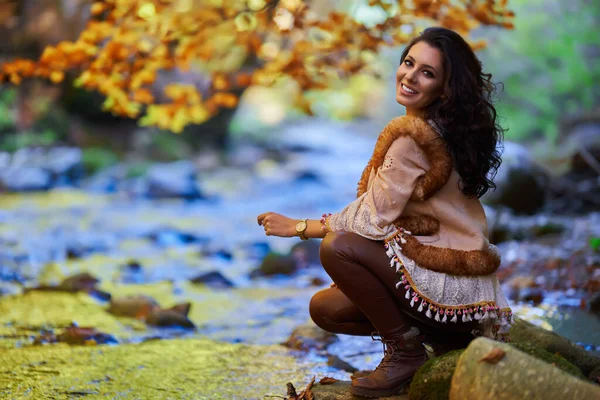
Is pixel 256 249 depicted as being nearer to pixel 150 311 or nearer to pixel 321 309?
pixel 150 311

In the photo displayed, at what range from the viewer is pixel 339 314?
7.87ft

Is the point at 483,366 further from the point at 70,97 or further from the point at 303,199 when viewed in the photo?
the point at 70,97

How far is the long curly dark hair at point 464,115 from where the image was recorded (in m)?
2.15

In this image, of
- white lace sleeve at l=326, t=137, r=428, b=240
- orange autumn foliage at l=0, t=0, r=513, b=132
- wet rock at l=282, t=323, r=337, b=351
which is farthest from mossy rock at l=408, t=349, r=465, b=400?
orange autumn foliage at l=0, t=0, r=513, b=132

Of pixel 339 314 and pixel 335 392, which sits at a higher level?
pixel 339 314

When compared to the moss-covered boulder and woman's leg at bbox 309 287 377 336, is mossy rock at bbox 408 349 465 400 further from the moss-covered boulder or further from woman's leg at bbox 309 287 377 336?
the moss-covered boulder

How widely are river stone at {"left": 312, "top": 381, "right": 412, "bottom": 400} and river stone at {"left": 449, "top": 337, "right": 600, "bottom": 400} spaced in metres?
0.40

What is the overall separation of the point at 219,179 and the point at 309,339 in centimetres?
839

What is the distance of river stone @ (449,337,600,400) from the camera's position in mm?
1694

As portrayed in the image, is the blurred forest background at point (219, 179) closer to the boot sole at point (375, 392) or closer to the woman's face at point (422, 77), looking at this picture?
the boot sole at point (375, 392)

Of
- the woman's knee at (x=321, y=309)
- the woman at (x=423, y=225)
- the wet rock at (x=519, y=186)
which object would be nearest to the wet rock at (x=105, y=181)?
the wet rock at (x=519, y=186)

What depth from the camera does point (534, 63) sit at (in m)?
12.6

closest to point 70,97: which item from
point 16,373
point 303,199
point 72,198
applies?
point 72,198

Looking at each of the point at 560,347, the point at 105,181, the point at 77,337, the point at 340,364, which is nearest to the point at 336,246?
the point at 340,364
